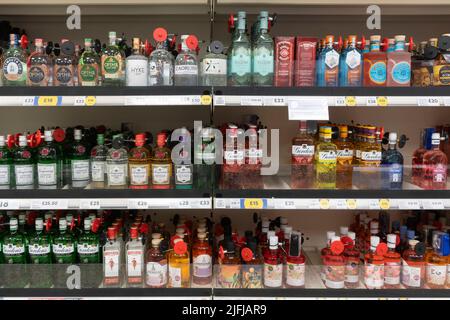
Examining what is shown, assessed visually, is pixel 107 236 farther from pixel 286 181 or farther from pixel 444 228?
pixel 444 228

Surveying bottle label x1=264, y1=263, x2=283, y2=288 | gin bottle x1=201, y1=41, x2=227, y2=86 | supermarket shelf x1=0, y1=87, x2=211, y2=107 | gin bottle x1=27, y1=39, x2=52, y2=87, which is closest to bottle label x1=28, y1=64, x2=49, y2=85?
gin bottle x1=27, y1=39, x2=52, y2=87

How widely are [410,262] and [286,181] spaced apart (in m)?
0.76

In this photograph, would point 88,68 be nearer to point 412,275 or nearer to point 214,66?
point 214,66

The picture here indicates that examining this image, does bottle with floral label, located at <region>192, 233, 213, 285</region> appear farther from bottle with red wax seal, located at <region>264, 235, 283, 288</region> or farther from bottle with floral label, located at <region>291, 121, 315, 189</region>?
bottle with floral label, located at <region>291, 121, 315, 189</region>

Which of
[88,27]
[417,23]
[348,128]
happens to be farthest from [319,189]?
[88,27]

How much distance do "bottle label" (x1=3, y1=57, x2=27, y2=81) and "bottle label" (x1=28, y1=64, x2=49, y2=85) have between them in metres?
0.04

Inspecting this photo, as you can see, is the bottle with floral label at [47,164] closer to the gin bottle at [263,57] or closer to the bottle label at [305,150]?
the gin bottle at [263,57]

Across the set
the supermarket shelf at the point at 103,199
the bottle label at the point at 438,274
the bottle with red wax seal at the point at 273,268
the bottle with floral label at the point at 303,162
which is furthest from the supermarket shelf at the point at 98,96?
the bottle label at the point at 438,274

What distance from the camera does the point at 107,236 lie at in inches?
84.0

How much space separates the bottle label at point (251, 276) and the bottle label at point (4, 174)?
1281 mm

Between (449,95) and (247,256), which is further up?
(449,95)

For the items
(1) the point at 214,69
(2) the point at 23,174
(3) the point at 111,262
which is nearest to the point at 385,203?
(1) the point at 214,69

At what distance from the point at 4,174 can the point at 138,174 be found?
2.22 ft

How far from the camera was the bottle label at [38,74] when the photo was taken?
2047 millimetres
